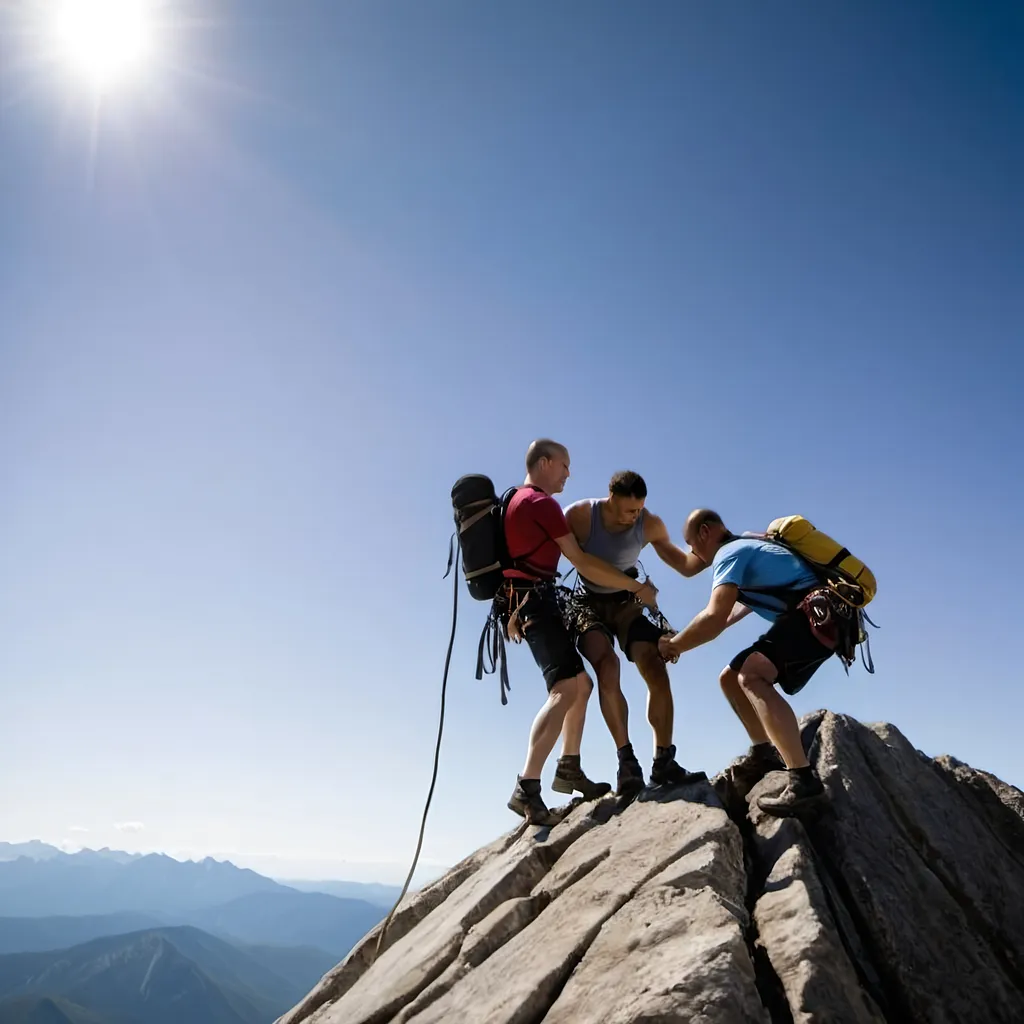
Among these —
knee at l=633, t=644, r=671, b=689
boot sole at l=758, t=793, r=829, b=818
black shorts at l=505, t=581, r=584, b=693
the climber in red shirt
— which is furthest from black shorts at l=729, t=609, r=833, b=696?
black shorts at l=505, t=581, r=584, b=693

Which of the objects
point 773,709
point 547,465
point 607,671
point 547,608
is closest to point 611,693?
point 607,671

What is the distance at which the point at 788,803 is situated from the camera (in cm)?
721

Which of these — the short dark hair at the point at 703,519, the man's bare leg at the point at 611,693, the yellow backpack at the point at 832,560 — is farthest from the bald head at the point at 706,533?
the man's bare leg at the point at 611,693

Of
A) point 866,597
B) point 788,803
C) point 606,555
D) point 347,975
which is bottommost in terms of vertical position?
point 347,975

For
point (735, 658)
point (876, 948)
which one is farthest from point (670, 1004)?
point (735, 658)

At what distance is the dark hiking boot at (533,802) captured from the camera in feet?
28.7

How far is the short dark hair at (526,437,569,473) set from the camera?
9.38 m

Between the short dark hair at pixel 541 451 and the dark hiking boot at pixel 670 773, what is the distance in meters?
3.79

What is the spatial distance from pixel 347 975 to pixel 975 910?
7.22 metres

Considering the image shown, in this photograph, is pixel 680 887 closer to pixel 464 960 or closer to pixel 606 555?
pixel 464 960

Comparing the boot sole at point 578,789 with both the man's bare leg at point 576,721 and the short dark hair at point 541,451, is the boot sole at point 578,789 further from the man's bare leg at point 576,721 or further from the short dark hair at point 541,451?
the short dark hair at point 541,451

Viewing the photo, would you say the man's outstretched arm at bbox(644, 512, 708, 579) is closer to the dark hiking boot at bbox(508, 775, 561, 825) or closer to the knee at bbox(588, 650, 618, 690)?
the knee at bbox(588, 650, 618, 690)

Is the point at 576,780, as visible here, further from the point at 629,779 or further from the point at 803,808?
the point at 803,808

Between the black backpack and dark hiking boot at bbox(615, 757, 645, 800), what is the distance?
258 cm
